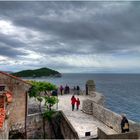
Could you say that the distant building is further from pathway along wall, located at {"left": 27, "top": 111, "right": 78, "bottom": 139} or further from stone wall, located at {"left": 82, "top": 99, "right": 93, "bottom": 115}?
stone wall, located at {"left": 82, "top": 99, "right": 93, "bottom": 115}

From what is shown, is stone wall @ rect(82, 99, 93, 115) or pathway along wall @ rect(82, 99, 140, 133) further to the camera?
stone wall @ rect(82, 99, 93, 115)

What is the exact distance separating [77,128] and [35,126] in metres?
4.97

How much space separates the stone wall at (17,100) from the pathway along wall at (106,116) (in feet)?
18.7

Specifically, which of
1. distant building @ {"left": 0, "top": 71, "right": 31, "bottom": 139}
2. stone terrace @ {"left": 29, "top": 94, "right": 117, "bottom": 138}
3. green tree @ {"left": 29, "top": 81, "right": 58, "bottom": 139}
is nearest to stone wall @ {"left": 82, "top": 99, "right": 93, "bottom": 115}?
stone terrace @ {"left": 29, "top": 94, "right": 117, "bottom": 138}

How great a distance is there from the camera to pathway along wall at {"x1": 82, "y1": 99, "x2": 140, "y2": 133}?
53.9ft

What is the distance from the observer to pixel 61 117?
77.3 ft

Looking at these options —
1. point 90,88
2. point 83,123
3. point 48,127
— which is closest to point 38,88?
point 48,127

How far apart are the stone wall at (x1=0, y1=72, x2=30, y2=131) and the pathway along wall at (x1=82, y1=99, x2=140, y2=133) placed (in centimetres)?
571

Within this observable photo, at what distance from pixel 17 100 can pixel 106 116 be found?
24.5 ft

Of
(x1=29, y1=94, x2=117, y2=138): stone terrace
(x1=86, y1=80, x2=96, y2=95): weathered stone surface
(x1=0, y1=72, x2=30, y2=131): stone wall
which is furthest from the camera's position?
(x1=86, y1=80, x2=96, y2=95): weathered stone surface

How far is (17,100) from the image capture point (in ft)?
71.7

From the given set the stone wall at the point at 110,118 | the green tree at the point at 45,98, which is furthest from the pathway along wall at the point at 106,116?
the green tree at the point at 45,98

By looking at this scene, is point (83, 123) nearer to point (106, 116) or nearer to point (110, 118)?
point (106, 116)

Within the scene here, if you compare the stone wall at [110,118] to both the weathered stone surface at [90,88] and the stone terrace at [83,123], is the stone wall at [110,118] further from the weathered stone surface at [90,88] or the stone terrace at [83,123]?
the weathered stone surface at [90,88]
